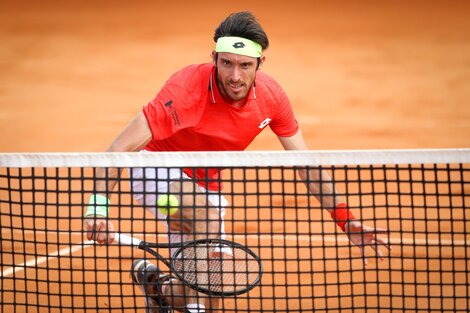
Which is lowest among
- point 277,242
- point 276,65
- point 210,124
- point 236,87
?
point 277,242

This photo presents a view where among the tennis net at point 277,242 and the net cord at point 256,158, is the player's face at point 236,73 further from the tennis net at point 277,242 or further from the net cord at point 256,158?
the net cord at point 256,158

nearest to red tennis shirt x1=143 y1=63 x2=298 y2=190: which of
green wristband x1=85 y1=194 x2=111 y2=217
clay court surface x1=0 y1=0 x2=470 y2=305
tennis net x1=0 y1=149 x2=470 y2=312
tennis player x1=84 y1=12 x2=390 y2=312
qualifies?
tennis player x1=84 y1=12 x2=390 y2=312

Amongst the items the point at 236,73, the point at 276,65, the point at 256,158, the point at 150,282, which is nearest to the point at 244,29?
the point at 236,73

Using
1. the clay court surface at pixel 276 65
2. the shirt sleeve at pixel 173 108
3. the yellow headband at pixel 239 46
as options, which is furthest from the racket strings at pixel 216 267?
the clay court surface at pixel 276 65

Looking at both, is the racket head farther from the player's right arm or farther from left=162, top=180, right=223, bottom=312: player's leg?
the player's right arm

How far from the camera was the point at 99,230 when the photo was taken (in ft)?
11.1

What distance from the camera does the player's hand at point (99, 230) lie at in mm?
3369

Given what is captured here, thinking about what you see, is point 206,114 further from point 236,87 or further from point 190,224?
point 190,224

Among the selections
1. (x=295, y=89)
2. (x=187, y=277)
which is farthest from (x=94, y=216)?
(x=295, y=89)

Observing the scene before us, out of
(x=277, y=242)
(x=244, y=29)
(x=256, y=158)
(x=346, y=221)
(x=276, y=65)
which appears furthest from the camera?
(x=276, y=65)

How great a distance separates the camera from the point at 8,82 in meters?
10.2

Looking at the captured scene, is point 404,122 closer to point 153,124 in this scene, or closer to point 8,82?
point 8,82

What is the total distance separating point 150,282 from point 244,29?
1.15 meters

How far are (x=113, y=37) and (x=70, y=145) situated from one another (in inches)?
159
